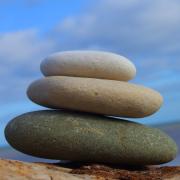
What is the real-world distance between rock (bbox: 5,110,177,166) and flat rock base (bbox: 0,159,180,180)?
0.70 ft

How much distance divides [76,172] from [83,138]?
894 millimetres

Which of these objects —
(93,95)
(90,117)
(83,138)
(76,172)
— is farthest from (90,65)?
(76,172)

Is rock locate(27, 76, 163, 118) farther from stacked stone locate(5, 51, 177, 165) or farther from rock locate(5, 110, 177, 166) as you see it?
rock locate(5, 110, 177, 166)

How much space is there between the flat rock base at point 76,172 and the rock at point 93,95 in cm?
118

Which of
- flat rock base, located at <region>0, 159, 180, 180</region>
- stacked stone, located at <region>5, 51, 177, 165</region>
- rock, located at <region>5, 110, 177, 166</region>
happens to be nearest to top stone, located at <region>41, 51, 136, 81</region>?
stacked stone, located at <region>5, 51, 177, 165</region>

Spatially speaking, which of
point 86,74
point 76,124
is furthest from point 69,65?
point 76,124

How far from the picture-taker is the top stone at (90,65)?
434 inches

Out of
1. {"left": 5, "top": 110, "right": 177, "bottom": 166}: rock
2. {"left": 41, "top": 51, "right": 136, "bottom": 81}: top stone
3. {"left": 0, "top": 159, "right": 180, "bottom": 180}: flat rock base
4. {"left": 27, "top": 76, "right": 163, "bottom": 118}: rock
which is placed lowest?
{"left": 0, "top": 159, "right": 180, "bottom": 180}: flat rock base

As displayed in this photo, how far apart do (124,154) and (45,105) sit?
1970 millimetres

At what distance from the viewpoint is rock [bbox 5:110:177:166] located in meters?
10.3

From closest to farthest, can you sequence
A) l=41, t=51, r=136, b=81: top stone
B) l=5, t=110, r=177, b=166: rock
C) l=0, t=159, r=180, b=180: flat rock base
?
l=0, t=159, r=180, b=180: flat rock base, l=5, t=110, r=177, b=166: rock, l=41, t=51, r=136, b=81: top stone

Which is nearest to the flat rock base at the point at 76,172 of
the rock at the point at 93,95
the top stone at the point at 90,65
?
the rock at the point at 93,95

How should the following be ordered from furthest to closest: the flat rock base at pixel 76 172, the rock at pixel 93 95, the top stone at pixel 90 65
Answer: the top stone at pixel 90 65 < the rock at pixel 93 95 < the flat rock base at pixel 76 172

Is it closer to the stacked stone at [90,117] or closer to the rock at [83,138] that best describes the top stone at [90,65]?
the stacked stone at [90,117]
